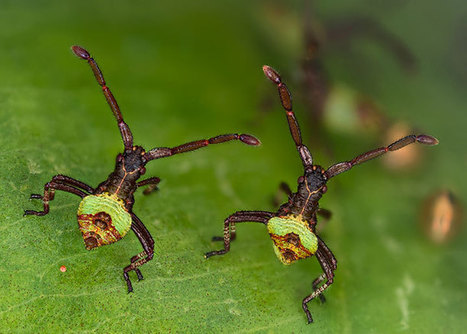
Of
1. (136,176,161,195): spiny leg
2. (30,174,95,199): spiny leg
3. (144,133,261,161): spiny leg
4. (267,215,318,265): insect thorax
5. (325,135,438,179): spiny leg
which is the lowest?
(267,215,318,265): insect thorax

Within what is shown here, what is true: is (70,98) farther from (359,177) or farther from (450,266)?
(450,266)

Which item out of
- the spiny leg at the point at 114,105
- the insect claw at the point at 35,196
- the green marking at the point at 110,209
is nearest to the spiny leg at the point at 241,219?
the green marking at the point at 110,209

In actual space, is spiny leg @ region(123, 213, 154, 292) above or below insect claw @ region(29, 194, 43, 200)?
below

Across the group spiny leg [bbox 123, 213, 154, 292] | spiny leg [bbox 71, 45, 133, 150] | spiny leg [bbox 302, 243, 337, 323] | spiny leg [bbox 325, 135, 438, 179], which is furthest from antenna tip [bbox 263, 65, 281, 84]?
spiny leg [bbox 123, 213, 154, 292]

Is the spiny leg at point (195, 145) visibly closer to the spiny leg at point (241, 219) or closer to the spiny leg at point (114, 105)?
the spiny leg at point (114, 105)

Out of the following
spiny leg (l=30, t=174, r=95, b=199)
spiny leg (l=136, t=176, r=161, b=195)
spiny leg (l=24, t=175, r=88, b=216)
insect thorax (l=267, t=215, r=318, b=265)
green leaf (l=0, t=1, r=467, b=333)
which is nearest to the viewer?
green leaf (l=0, t=1, r=467, b=333)

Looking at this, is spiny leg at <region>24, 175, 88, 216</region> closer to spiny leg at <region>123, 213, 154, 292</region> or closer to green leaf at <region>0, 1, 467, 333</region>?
green leaf at <region>0, 1, 467, 333</region>

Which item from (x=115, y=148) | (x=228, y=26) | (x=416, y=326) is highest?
(x=228, y=26)

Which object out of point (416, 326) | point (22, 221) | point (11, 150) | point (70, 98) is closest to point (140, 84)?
point (70, 98)
